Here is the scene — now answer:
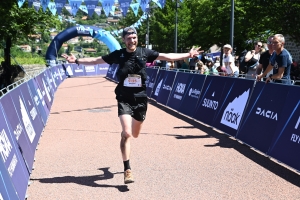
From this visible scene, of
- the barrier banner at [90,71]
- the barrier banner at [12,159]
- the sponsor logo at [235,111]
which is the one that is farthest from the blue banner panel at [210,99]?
the barrier banner at [90,71]

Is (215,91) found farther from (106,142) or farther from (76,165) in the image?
(76,165)

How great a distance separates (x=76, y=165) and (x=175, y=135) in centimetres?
317

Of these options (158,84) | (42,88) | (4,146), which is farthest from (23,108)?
(158,84)

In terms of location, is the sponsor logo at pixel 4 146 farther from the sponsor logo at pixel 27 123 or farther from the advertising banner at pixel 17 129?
the sponsor logo at pixel 27 123

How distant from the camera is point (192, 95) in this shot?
12.7 metres

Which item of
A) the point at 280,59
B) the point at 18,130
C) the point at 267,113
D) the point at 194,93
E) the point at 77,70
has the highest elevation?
the point at 280,59

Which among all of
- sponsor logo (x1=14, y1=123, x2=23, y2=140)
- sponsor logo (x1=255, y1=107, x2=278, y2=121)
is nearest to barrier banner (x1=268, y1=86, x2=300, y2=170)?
sponsor logo (x1=255, y1=107, x2=278, y2=121)

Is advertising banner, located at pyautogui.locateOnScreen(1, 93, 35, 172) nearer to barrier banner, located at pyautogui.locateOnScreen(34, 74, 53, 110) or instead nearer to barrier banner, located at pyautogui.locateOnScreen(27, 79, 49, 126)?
barrier banner, located at pyautogui.locateOnScreen(27, 79, 49, 126)

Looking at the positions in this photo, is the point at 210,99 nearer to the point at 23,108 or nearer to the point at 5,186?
the point at 23,108

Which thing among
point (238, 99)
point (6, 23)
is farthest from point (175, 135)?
point (6, 23)

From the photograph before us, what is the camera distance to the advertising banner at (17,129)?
6.00 m

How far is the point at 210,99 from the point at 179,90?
3.20 metres

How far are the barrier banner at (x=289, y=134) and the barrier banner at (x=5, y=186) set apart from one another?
385 centimetres

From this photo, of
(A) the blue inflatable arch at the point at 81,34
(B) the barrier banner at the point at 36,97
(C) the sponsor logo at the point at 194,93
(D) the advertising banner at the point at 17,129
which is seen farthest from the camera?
(A) the blue inflatable arch at the point at 81,34
